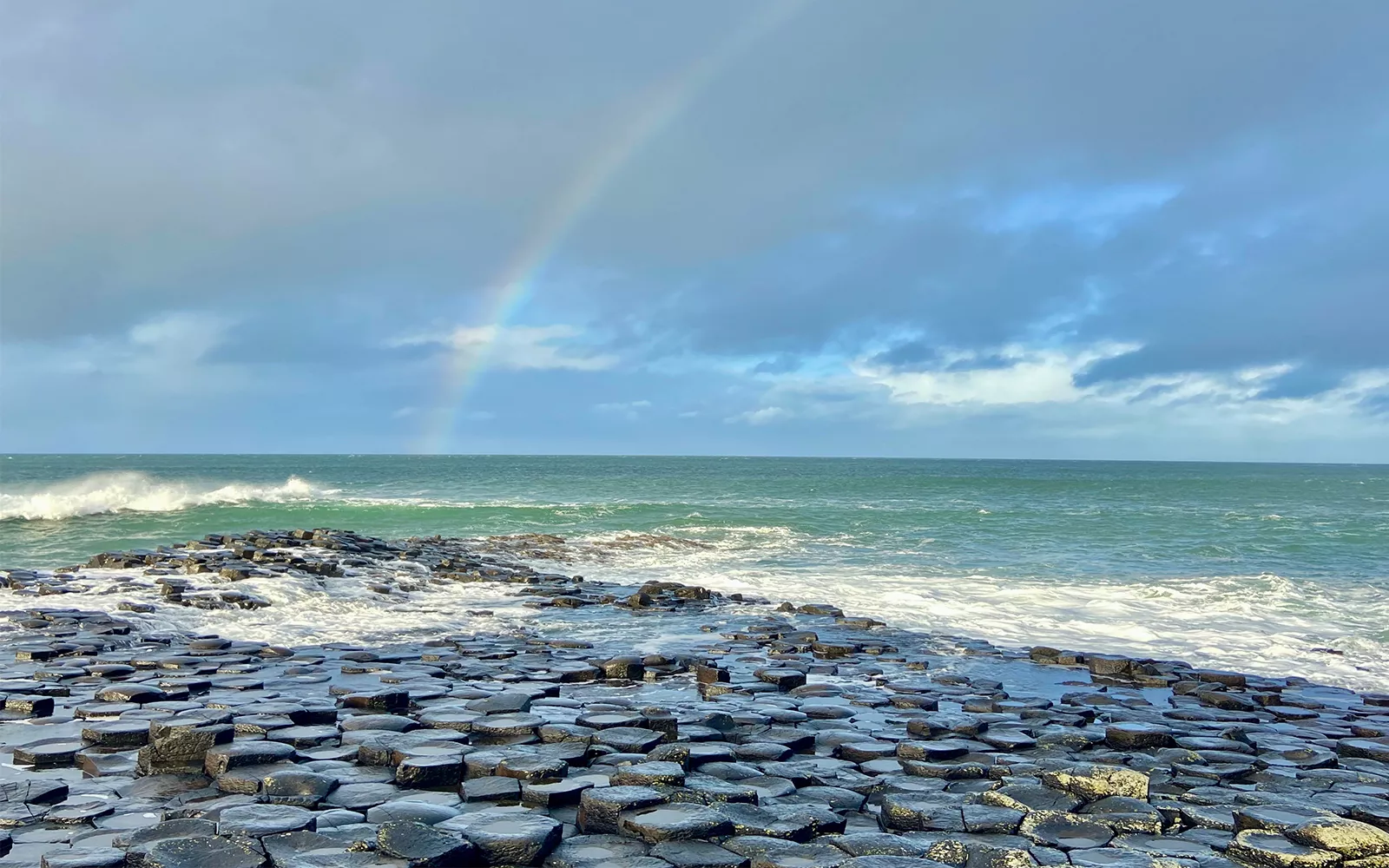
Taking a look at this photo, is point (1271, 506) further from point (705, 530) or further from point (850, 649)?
point (850, 649)

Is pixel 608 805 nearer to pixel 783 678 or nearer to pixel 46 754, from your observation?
pixel 46 754

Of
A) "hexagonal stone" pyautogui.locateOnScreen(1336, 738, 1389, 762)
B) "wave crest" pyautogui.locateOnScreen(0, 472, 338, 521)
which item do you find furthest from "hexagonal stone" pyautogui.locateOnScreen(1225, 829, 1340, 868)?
"wave crest" pyautogui.locateOnScreen(0, 472, 338, 521)

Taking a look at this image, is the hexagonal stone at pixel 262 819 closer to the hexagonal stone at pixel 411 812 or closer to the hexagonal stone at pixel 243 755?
the hexagonal stone at pixel 411 812

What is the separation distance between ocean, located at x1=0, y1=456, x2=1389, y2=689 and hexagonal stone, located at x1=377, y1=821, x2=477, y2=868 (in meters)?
8.34

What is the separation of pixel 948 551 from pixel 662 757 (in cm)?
2206

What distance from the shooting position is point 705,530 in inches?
1352

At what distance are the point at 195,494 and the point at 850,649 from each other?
45.5m

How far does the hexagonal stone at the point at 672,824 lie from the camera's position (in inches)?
205

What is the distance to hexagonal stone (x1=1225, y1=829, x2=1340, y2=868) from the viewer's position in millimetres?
5078

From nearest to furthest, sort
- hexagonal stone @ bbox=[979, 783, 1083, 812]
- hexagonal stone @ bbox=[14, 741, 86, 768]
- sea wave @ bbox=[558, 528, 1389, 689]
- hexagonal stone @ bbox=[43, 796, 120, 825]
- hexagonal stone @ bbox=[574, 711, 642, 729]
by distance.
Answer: hexagonal stone @ bbox=[43, 796, 120, 825], hexagonal stone @ bbox=[979, 783, 1083, 812], hexagonal stone @ bbox=[14, 741, 86, 768], hexagonal stone @ bbox=[574, 711, 642, 729], sea wave @ bbox=[558, 528, 1389, 689]

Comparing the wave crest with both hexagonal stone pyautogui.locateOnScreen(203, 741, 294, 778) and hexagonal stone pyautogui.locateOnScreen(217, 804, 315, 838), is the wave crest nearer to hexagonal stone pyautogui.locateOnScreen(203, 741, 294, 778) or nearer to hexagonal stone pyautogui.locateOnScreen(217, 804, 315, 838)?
hexagonal stone pyautogui.locateOnScreen(203, 741, 294, 778)

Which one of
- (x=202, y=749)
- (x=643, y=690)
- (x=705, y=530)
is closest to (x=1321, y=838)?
(x=643, y=690)

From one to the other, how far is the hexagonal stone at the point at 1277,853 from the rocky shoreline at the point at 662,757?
15 mm

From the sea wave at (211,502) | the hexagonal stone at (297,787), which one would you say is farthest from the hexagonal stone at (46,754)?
the sea wave at (211,502)
